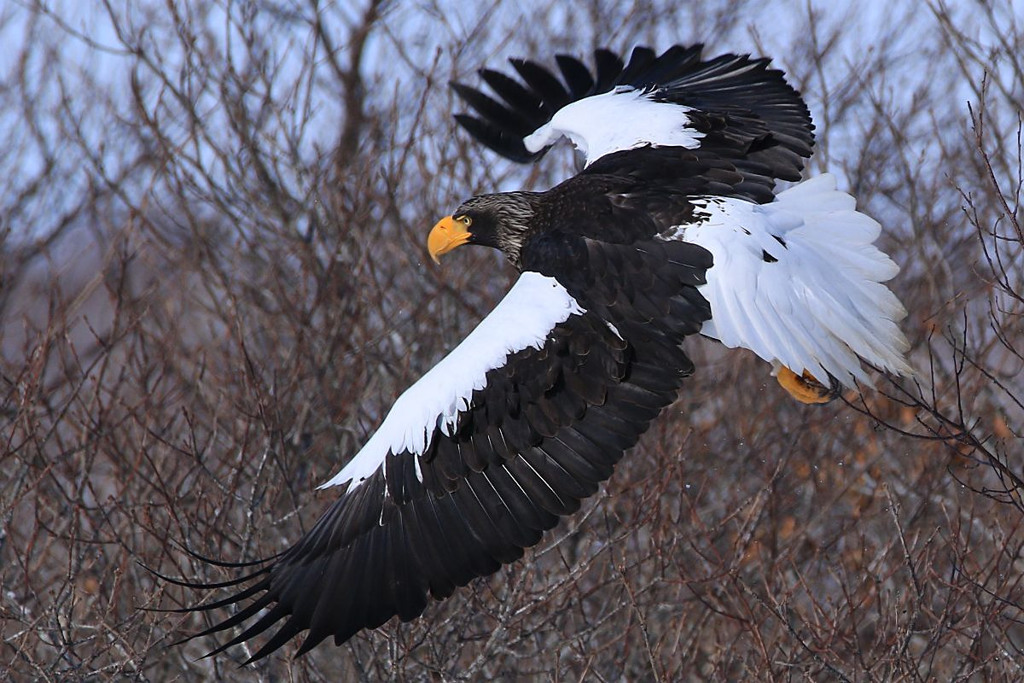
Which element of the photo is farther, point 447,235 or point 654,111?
point 654,111

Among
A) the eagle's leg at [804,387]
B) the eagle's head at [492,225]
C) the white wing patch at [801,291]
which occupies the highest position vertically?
the eagle's head at [492,225]

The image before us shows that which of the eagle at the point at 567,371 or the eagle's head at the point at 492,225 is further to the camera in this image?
the eagle's head at the point at 492,225

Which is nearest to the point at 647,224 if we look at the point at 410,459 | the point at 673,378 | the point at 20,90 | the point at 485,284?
the point at 673,378

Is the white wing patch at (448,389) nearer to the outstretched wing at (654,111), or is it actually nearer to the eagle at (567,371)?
the eagle at (567,371)

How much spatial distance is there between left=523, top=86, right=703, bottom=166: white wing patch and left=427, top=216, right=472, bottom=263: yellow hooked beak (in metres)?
0.68

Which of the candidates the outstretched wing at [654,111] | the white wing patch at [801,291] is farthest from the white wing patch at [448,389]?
the outstretched wing at [654,111]

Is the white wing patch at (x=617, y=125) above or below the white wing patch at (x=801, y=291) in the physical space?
above

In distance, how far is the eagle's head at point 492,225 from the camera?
5547mm

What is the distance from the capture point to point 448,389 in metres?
4.42

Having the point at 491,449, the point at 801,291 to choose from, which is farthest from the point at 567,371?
the point at 801,291

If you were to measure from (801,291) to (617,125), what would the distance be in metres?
1.60

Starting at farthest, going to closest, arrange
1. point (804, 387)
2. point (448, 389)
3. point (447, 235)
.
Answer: point (447, 235) < point (804, 387) < point (448, 389)

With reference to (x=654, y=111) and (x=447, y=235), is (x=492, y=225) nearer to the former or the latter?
(x=447, y=235)

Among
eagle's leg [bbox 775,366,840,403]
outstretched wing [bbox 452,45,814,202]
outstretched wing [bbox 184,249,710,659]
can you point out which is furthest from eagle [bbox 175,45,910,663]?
outstretched wing [bbox 452,45,814,202]
